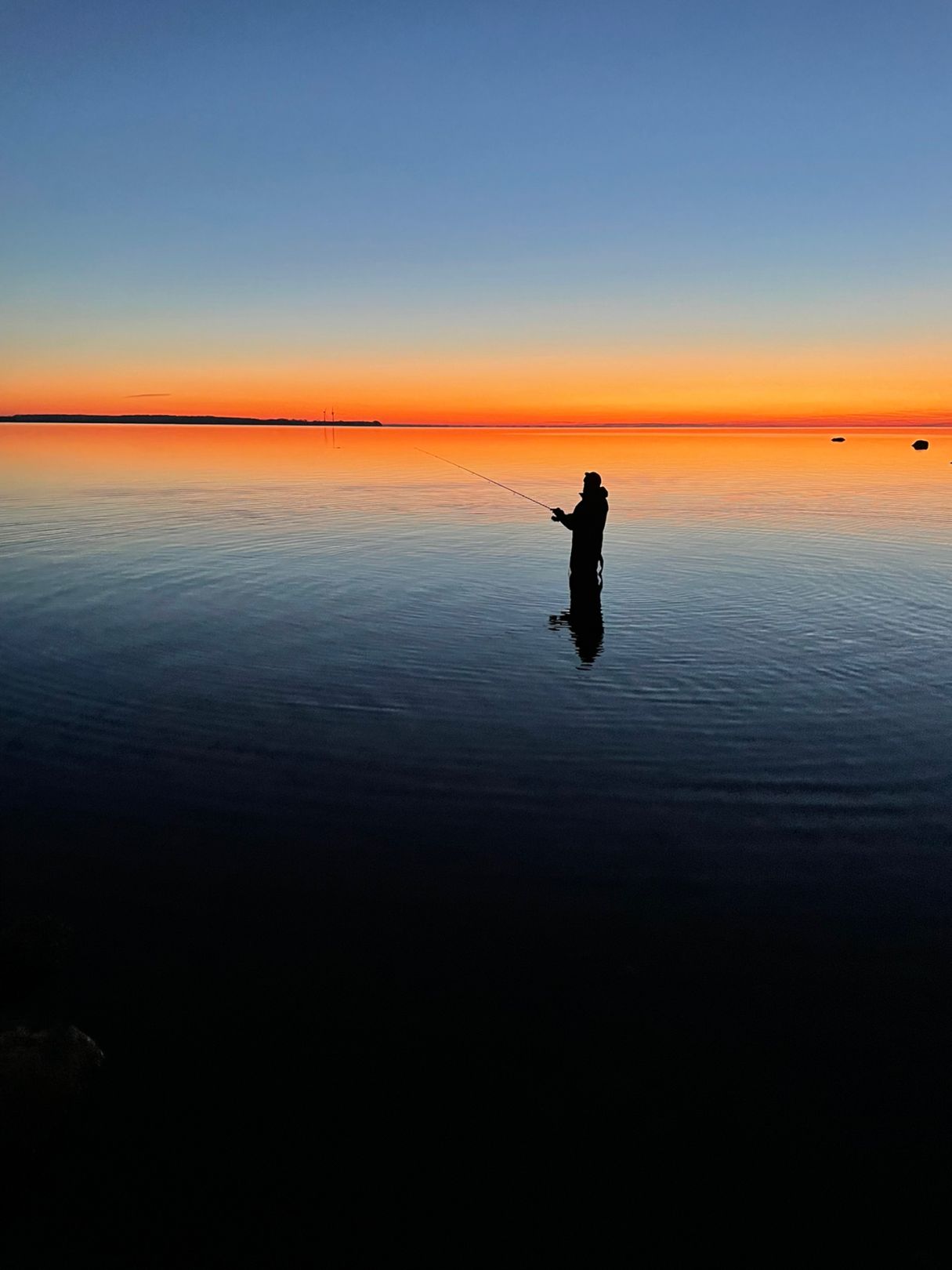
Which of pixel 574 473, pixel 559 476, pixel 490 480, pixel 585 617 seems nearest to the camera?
pixel 585 617

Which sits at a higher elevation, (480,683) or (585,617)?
(585,617)

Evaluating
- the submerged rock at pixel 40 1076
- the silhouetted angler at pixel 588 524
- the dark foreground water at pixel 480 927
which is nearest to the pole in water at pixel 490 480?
the silhouetted angler at pixel 588 524

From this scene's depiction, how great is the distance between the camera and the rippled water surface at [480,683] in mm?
9789

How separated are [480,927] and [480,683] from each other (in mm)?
7333

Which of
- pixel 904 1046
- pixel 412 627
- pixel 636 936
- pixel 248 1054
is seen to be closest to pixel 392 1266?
pixel 248 1054

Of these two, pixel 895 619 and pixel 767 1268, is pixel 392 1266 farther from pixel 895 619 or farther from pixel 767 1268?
pixel 895 619

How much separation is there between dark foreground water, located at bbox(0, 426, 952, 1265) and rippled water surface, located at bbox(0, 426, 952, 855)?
3.8 inches

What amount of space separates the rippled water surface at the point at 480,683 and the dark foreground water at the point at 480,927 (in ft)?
0.32

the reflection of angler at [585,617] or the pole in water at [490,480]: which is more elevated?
the pole in water at [490,480]

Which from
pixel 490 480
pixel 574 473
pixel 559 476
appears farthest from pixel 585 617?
pixel 574 473

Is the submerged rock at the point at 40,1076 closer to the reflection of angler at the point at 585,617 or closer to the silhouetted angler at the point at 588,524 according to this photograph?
the reflection of angler at the point at 585,617

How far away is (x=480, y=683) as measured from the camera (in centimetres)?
1449

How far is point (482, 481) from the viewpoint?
66.9 m

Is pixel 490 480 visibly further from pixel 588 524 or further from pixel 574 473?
pixel 588 524
